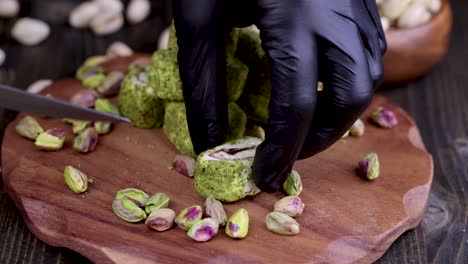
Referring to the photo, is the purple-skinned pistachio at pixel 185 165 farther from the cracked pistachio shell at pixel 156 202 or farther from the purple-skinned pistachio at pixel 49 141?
the purple-skinned pistachio at pixel 49 141

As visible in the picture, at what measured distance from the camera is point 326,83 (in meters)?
0.93

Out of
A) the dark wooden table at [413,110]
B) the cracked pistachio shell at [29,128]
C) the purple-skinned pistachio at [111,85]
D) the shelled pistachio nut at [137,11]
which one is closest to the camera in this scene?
the dark wooden table at [413,110]

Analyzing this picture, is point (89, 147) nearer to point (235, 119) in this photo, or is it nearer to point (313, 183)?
point (235, 119)

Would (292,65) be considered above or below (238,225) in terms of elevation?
above

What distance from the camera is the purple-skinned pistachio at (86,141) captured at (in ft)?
3.60

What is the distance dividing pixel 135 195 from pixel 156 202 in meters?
0.03

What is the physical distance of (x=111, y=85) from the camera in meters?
1.24

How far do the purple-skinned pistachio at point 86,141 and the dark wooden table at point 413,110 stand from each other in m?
0.13

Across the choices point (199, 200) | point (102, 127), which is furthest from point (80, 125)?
point (199, 200)

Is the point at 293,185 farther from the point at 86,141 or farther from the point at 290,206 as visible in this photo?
the point at 86,141

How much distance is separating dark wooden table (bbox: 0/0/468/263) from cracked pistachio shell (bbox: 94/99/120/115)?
7.6 inches

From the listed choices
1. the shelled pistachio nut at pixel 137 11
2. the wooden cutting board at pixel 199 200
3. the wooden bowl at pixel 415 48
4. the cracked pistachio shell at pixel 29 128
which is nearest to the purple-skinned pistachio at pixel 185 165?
the wooden cutting board at pixel 199 200

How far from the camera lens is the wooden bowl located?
1333 millimetres

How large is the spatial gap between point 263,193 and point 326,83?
0.19 metres
